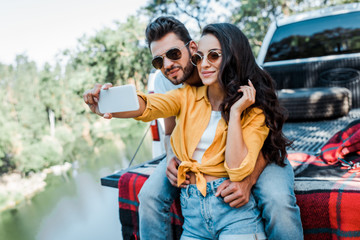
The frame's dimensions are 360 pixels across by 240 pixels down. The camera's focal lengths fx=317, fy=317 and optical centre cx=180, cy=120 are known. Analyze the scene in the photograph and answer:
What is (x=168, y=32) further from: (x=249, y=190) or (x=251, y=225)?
(x=251, y=225)

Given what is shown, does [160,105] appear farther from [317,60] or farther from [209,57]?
[317,60]

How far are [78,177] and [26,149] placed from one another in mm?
7794

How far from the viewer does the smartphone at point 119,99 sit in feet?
4.12

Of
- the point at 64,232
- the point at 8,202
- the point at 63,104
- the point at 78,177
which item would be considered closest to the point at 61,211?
the point at 64,232

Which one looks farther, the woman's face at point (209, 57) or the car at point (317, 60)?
the car at point (317, 60)

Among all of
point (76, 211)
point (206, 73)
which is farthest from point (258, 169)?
point (76, 211)

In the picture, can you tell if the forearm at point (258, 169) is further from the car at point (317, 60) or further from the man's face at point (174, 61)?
the car at point (317, 60)

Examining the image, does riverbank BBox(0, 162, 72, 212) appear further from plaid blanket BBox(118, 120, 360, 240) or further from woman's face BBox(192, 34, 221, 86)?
woman's face BBox(192, 34, 221, 86)

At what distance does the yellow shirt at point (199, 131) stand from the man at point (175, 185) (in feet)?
0.24

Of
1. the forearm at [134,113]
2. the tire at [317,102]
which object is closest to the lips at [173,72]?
the forearm at [134,113]

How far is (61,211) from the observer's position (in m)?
11.4

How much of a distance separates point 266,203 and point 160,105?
641 mm

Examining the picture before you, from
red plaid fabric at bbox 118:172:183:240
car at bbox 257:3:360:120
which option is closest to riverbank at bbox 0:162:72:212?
car at bbox 257:3:360:120

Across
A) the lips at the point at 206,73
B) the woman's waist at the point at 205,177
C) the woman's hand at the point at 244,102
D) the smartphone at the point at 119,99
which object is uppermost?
the lips at the point at 206,73
